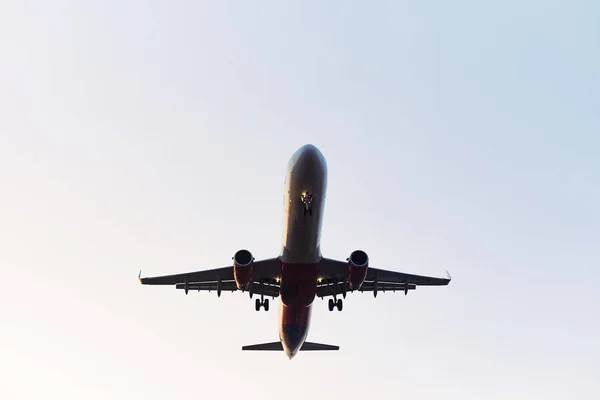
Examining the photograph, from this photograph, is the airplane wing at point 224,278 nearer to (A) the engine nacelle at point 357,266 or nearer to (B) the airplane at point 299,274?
(B) the airplane at point 299,274

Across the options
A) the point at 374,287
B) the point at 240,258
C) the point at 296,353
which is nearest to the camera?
the point at 240,258

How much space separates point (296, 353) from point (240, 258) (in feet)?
39.9

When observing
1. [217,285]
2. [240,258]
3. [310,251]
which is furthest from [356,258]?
[217,285]

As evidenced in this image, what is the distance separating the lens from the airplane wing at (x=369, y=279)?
4094 centimetres

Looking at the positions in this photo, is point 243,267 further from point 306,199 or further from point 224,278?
point 224,278

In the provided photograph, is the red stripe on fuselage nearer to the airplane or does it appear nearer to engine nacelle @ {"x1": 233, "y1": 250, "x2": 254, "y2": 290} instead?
the airplane

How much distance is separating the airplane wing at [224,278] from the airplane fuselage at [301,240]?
1.35 m

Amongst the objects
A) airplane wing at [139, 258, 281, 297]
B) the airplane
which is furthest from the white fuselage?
airplane wing at [139, 258, 281, 297]

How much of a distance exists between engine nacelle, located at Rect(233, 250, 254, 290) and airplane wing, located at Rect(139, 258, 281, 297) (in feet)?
8.88

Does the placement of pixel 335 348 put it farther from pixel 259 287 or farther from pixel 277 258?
pixel 277 258

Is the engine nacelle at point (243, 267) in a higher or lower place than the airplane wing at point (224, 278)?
lower

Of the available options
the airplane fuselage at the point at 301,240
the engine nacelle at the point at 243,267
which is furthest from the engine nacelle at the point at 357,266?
the engine nacelle at the point at 243,267

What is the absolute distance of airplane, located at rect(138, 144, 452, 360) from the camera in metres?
35.1

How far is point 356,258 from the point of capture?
38.6m
